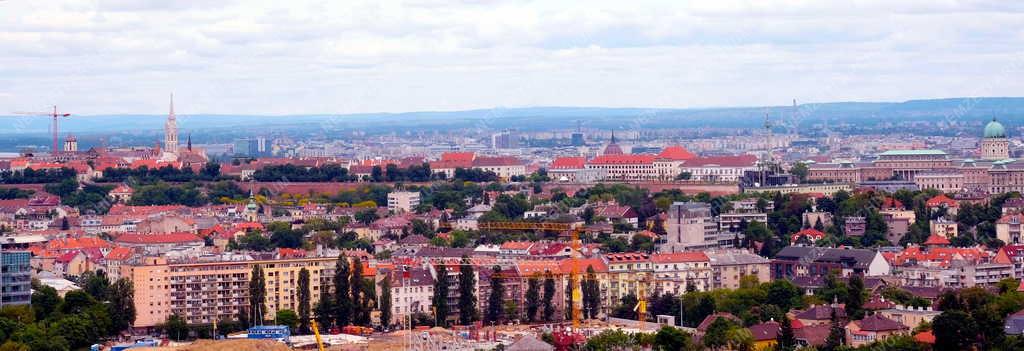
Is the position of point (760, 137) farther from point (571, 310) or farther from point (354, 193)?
point (571, 310)

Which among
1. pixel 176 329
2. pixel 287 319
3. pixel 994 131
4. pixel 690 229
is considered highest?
pixel 994 131

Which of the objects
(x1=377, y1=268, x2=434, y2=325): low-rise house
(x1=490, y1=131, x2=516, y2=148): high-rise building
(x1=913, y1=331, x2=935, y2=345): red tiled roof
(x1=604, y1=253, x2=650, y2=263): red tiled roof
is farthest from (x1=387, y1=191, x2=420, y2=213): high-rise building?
(x1=490, y1=131, x2=516, y2=148): high-rise building

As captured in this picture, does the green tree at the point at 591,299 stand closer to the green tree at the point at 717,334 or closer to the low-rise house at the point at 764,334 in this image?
the low-rise house at the point at 764,334

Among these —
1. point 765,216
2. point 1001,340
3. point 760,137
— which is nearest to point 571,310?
point 1001,340

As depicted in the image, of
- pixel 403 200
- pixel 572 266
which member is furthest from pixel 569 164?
pixel 572 266

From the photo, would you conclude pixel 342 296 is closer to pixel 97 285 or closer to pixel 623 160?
pixel 97 285

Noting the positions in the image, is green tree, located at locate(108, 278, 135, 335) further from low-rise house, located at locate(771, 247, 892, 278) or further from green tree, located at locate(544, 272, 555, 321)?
low-rise house, located at locate(771, 247, 892, 278)

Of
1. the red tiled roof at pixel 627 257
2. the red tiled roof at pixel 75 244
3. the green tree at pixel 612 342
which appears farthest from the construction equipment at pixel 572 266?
the red tiled roof at pixel 75 244
